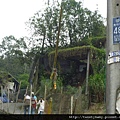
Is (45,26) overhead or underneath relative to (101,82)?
overhead

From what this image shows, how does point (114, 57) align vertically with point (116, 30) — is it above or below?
below

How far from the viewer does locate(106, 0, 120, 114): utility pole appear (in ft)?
6.95

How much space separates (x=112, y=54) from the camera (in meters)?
2.17

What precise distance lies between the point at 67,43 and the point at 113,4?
1882 cm

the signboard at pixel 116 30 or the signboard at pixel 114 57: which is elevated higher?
the signboard at pixel 116 30

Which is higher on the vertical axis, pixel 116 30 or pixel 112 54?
pixel 116 30

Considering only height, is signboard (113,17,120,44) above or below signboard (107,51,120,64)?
above

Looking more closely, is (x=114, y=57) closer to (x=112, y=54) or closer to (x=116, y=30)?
(x=112, y=54)

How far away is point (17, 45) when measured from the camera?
25172 millimetres

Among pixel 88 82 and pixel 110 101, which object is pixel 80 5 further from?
pixel 110 101

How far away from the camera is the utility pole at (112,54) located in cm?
212

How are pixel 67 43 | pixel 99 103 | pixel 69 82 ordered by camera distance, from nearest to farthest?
1. pixel 99 103
2. pixel 69 82
3. pixel 67 43

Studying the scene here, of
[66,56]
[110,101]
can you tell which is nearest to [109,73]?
[110,101]

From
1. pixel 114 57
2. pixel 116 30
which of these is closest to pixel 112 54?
pixel 114 57
